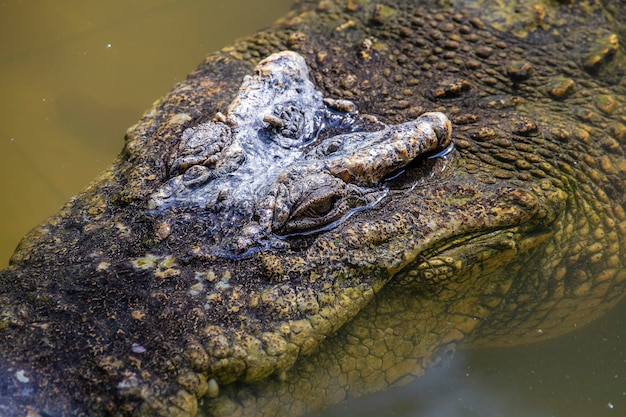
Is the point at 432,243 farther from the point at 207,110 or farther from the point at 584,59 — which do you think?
the point at 584,59

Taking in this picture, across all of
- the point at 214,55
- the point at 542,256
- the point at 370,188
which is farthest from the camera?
the point at 214,55

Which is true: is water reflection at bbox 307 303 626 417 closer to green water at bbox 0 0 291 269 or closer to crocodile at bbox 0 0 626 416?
crocodile at bbox 0 0 626 416

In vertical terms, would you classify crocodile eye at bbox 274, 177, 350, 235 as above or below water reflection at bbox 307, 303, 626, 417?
above

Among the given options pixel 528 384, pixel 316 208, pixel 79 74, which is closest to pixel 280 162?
pixel 316 208

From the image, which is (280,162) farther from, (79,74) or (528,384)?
(79,74)

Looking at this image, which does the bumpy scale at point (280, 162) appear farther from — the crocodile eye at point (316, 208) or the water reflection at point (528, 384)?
the water reflection at point (528, 384)

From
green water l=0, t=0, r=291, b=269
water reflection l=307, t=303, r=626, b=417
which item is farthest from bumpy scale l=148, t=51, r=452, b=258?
green water l=0, t=0, r=291, b=269

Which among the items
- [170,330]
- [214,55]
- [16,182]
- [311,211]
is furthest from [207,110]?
[16,182]

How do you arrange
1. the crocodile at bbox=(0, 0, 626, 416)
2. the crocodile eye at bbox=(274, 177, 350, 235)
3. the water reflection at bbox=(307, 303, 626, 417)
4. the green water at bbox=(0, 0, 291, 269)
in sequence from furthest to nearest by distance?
the green water at bbox=(0, 0, 291, 269) < the water reflection at bbox=(307, 303, 626, 417) < the crocodile eye at bbox=(274, 177, 350, 235) < the crocodile at bbox=(0, 0, 626, 416)
